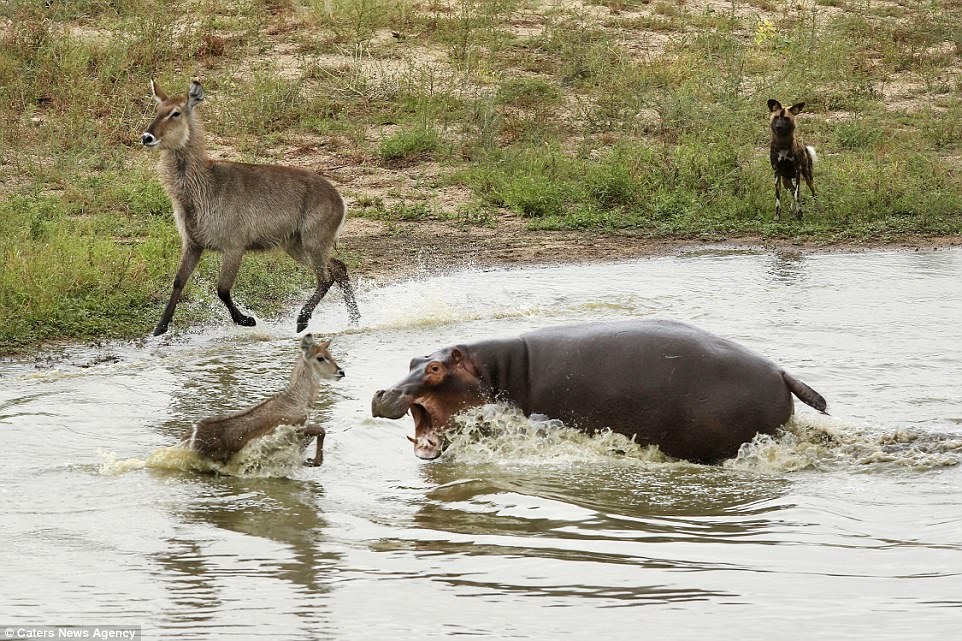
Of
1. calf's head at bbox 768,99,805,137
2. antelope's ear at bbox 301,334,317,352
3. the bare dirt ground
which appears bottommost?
the bare dirt ground

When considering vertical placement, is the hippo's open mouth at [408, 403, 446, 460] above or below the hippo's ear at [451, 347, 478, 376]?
below

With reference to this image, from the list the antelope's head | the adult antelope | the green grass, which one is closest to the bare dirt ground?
the green grass

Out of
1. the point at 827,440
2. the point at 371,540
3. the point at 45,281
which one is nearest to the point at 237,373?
the point at 45,281

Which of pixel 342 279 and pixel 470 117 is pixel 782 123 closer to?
pixel 470 117

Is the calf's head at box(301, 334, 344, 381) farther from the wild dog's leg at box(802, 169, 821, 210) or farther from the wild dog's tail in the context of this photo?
the wild dog's leg at box(802, 169, 821, 210)

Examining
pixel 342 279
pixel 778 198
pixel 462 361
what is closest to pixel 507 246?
pixel 342 279

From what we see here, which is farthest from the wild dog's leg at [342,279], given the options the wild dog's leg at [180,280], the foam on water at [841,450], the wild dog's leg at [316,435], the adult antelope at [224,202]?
the foam on water at [841,450]

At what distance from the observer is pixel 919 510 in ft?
19.2

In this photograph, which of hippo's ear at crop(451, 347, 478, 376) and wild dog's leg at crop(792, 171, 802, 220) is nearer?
hippo's ear at crop(451, 347, 478, 376)

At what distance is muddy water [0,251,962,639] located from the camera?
469 centimetres

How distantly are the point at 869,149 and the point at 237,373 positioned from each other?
27.9 ft

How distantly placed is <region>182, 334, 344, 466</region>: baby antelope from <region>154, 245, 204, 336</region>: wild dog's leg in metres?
2.89

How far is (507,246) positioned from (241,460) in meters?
6.01

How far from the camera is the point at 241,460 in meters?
6.41
